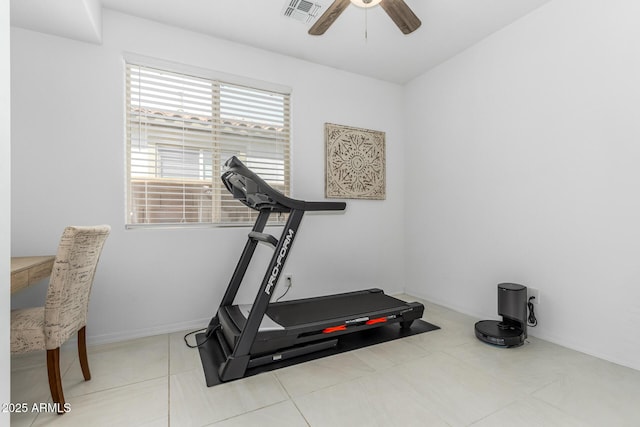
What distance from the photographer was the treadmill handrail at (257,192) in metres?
1.97

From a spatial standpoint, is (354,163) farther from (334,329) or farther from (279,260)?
(334,329)

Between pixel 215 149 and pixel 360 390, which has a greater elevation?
pixel 215 149

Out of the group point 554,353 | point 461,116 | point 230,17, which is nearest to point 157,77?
point 230,17

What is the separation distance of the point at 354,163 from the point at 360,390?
2.33 meters

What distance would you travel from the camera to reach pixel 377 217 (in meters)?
3.56

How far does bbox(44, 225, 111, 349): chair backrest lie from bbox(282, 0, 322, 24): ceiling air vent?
2.06m

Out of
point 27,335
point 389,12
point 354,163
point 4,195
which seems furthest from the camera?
A: point 354,163

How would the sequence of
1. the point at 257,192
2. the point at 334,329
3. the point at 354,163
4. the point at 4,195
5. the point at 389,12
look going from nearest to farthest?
1. the point at 4,195
2. the point at 389,12
3. the point at 257,192
4. the point at 334,329
5. the point at 354,163

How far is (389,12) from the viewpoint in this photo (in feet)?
6.21

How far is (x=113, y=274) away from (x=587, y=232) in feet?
11.7

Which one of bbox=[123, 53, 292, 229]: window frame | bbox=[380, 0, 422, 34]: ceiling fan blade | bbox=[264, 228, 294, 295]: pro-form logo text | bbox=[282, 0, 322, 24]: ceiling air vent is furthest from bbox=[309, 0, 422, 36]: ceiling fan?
bbox=[264, 228, 294, 295]: pro-form logo text

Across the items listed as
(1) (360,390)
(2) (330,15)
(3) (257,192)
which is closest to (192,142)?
(3) (257,192)

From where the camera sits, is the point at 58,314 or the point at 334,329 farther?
the point at 334,329

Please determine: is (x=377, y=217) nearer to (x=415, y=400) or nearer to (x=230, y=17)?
(x=415, y=400)
